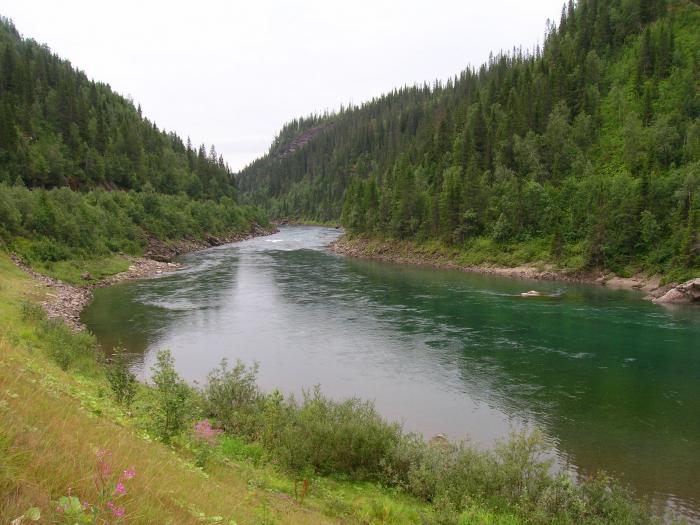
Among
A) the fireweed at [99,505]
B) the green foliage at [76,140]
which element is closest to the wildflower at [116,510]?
the fireweed at [99,505]

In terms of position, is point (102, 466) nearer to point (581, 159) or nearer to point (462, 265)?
point (462, 265)

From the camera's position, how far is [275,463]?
14.0 m

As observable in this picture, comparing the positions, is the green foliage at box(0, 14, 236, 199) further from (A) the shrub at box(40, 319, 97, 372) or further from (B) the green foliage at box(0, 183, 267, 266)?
(A) the shrub at box(40, 319, 97, 372)

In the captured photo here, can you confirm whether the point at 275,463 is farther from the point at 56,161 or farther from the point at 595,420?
the point at 56,161

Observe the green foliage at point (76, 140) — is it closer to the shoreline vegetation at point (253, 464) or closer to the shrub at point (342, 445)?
the shoreline vegetation at point (253, 464)

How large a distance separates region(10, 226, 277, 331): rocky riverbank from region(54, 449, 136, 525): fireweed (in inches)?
1255

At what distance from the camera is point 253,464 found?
1369 centimetres

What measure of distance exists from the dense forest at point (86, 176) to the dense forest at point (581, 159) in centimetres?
4090

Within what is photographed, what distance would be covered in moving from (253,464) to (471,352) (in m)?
21.2

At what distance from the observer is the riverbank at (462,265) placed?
2191 inches

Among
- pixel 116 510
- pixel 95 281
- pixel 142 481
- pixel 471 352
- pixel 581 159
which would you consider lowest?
pixel 471 352

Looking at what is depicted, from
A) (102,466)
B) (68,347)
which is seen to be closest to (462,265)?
(68,347)

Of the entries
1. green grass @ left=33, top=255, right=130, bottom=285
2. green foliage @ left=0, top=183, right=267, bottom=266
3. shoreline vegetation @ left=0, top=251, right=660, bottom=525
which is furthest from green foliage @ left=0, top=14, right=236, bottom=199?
shoreline vegetation @ left=0, top=251, right=660, bottom=525

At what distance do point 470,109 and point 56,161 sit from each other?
306ft
